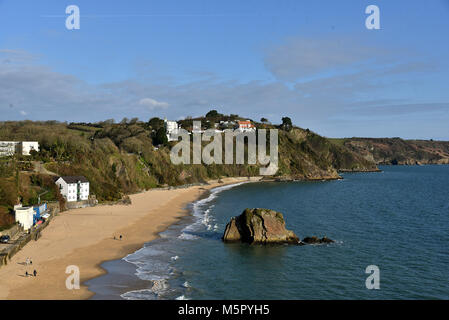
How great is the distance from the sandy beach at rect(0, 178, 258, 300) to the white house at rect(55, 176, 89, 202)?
3.77 metres

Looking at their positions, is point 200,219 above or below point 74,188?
below

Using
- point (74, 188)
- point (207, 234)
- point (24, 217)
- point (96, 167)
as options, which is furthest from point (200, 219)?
point (96, 167)

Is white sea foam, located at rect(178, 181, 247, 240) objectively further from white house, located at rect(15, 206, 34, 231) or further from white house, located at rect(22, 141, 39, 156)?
white house, located at rect(22, 141, 39, 156)

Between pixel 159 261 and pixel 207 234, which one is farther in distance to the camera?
pixel 207 234

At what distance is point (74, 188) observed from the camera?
67688mm

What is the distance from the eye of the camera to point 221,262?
123ft

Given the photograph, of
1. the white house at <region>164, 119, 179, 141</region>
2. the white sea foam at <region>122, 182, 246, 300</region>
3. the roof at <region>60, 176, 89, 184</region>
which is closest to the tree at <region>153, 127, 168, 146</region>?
the white house at <region>164, 119, 179, 141</region>

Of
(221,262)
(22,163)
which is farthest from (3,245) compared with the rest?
(22,163)

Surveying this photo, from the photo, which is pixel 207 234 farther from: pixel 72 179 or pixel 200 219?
pixel 72 179

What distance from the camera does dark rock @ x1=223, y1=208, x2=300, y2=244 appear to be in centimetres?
4544

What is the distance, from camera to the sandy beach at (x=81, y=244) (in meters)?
29.2

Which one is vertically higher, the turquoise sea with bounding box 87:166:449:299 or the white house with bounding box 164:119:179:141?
the white house with bounding box 164:119:179:141

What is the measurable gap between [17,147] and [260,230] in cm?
7073
